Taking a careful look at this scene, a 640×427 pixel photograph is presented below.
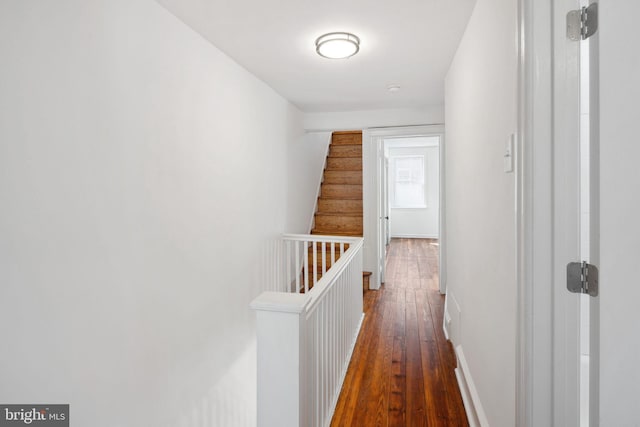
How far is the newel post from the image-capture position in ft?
4.33

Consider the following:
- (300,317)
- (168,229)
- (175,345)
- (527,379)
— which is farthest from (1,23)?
(527,379)

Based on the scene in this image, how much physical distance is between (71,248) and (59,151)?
15.2 inches

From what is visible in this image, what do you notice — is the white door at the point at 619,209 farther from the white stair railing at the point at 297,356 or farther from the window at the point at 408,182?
the window at the point at 408,182

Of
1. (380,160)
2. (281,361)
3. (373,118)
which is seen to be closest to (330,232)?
(380,160)

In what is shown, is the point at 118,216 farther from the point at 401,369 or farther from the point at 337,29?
the point at 401,369

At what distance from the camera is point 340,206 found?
16.7ft

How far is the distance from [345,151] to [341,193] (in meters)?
0.91

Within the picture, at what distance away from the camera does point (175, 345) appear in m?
2.01

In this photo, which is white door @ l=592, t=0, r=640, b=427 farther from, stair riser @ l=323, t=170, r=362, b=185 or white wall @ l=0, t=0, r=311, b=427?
stair riser @ l=323, t=170, r=362, b=185

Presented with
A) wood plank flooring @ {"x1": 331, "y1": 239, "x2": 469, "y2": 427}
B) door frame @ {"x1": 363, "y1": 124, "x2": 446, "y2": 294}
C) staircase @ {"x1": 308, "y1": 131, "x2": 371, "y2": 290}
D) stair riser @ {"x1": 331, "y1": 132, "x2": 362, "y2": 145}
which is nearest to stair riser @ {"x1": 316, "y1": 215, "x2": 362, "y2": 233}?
staircase @ {"x1": 308, "y1": 131, "x2": 371, "y2": 290}

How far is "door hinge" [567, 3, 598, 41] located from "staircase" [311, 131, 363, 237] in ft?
12.5

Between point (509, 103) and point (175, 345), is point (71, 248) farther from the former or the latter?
point (509, 103)

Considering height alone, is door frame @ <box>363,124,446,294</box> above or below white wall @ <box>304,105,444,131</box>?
below

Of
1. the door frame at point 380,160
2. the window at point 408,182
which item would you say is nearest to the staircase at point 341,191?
the door frame at point 380,160
